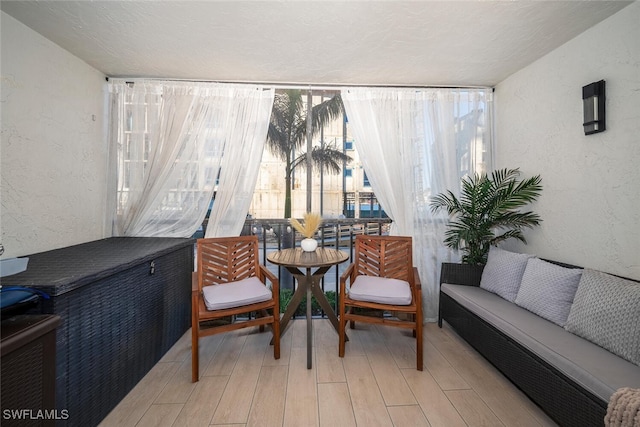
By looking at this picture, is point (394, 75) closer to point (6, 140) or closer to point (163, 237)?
point (163, 237)

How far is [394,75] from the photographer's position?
2773 millimetres

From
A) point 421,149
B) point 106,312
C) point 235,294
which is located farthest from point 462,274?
point 106,312

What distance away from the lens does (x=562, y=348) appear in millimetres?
1580

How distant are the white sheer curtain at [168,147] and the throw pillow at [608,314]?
2902mm

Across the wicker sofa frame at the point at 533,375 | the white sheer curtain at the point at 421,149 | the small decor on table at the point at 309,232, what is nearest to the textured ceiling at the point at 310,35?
the white sheer curtain at the point at 421,149

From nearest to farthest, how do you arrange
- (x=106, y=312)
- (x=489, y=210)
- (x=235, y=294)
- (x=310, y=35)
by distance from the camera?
(x=106, y=312) → (x=310, y=35) → (x=235, y=294) → (x=489, y=210)

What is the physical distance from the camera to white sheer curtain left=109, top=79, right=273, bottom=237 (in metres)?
2.84

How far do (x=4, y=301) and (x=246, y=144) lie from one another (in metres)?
2.12

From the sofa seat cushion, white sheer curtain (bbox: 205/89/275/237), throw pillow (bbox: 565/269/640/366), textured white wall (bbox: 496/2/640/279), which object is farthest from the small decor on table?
textured white wall (bbox: 496/2/640/279)

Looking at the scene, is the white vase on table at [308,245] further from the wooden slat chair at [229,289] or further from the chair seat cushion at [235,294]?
the chair seat cushion at [235,294]

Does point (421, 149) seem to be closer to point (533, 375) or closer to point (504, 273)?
point (504, 273)

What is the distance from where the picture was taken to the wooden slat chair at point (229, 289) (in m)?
2.07

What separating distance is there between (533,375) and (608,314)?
→ 0.53 m

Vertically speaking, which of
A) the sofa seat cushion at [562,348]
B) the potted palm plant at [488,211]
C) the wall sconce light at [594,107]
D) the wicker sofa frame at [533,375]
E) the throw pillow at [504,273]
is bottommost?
the wicker sofa frame at [533,375]
